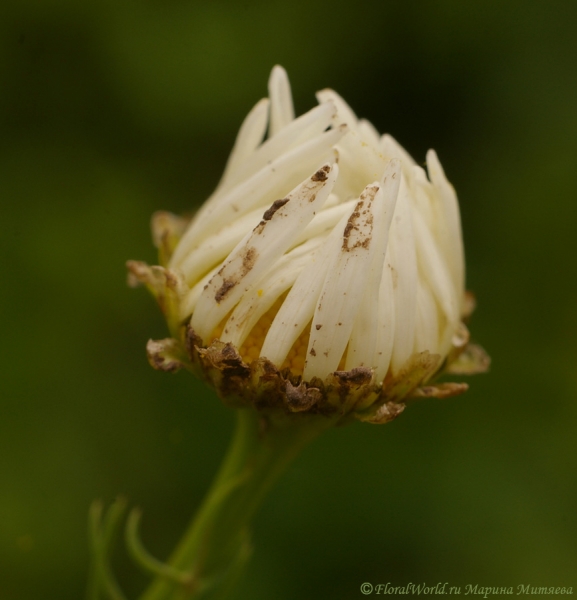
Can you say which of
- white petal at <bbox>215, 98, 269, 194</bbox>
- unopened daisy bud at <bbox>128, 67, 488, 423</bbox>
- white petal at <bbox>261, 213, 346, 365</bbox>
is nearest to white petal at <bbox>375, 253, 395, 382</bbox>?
unopened daisy bud at <bbox>128, 67, 488, 423</bbox>

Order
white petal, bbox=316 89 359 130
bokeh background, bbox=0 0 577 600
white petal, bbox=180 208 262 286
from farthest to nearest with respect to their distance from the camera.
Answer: bokeh background, bbox=0 0 577 600 < white petal, bbox=316 89 359 130 < white petal, bbox=180 208 262 286

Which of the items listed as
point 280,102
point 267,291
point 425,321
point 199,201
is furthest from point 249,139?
point 199,201

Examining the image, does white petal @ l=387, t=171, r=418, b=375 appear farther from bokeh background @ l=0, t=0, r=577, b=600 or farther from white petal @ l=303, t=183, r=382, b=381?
bokeh background @ l=0, t=0, r=577, b=600

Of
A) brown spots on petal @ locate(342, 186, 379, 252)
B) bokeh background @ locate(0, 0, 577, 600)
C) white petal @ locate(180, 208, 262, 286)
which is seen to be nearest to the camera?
brown spots on petal @ locate(342, 186, 379, 252)

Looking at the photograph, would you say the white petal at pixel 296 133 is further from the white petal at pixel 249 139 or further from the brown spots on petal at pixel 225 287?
the brown spots on petal at pixel 225 287

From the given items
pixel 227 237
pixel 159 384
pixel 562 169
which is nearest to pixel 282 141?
pixel 227 237

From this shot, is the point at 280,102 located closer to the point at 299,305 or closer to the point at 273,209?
the point at 273,209

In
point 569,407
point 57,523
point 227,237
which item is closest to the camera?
point 227,237

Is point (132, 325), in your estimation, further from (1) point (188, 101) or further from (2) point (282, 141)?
(2) point (282, 141)
